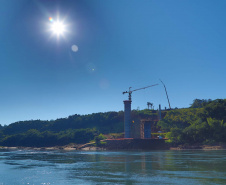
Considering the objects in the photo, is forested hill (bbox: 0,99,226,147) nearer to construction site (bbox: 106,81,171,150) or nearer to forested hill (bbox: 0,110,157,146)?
forested hill (bbox: 0,110,157,146)

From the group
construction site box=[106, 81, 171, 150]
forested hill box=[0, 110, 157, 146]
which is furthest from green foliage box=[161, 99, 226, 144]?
forested hill box=[0, 110, 157, 146]

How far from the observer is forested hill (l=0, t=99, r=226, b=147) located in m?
87.1

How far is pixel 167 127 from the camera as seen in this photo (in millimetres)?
115125

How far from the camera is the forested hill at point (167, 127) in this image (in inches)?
3430

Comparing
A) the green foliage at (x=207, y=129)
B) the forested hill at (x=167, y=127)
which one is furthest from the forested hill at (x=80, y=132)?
the green foliage at (x=207, y=129)

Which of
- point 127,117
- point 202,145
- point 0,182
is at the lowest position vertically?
point 0,182

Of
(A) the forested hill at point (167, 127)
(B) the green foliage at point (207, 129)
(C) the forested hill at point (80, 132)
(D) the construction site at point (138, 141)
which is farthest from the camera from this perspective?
(C) the forested hill at point (80, 132)

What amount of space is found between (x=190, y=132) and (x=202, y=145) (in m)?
6.36

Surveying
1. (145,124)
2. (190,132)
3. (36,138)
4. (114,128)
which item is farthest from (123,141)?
(36,138)

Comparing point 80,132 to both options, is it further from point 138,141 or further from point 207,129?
point 207,129

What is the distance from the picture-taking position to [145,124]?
10012cm

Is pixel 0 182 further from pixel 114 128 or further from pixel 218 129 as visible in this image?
pixel 114 128

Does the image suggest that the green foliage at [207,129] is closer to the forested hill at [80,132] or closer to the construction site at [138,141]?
the construction site at [138,141]

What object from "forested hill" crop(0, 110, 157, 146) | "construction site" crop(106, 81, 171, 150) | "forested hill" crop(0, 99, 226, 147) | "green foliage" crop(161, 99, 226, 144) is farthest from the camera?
"forested hill" crop(0, 110, 157, 146)
